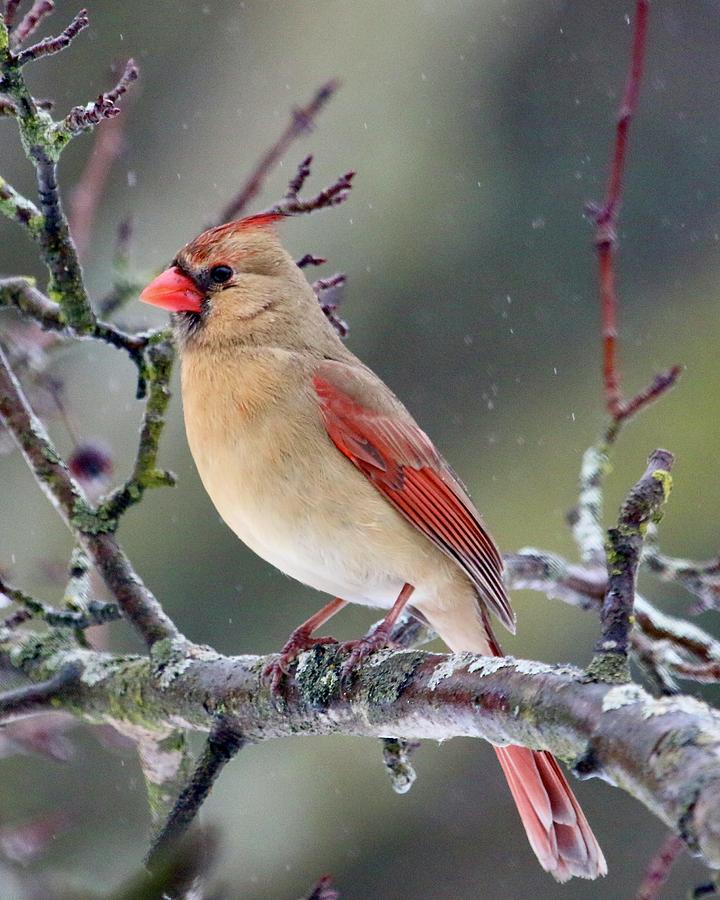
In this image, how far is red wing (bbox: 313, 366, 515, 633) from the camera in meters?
2.35

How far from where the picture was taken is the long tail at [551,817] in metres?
2.00

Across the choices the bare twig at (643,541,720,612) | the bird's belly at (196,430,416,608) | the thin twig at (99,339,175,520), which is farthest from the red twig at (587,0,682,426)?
the thin twig at (99,339,175,520)

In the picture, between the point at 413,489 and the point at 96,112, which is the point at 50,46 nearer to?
the point at 96,112

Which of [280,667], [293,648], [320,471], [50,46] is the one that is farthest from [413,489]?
[50,46]

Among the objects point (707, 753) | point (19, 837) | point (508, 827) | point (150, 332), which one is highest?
point (707, 753)

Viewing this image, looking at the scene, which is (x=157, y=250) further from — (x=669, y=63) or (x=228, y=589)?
(x=669, y=63)

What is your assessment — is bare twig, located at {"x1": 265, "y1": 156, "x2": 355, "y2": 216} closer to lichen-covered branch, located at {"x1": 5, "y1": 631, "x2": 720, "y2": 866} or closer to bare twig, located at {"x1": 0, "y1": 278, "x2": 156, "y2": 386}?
bare twig, located at {"x1": 0, "y1": 278, "x2": 156, "y2": 386}

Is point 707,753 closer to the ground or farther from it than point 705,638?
farther from it

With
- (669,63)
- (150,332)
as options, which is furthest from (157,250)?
(150,332)

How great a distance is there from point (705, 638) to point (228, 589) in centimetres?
308

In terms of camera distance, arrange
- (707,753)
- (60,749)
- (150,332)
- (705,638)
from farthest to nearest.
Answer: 1. (60,749)
2. (705,638)
3. (150,332)
4. (707,753)

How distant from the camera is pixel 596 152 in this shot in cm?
620

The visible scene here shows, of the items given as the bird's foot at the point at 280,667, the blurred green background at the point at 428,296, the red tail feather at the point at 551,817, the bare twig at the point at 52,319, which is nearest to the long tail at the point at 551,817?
the red tail feather at the point at 551,817

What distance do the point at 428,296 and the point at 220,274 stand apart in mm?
3217
